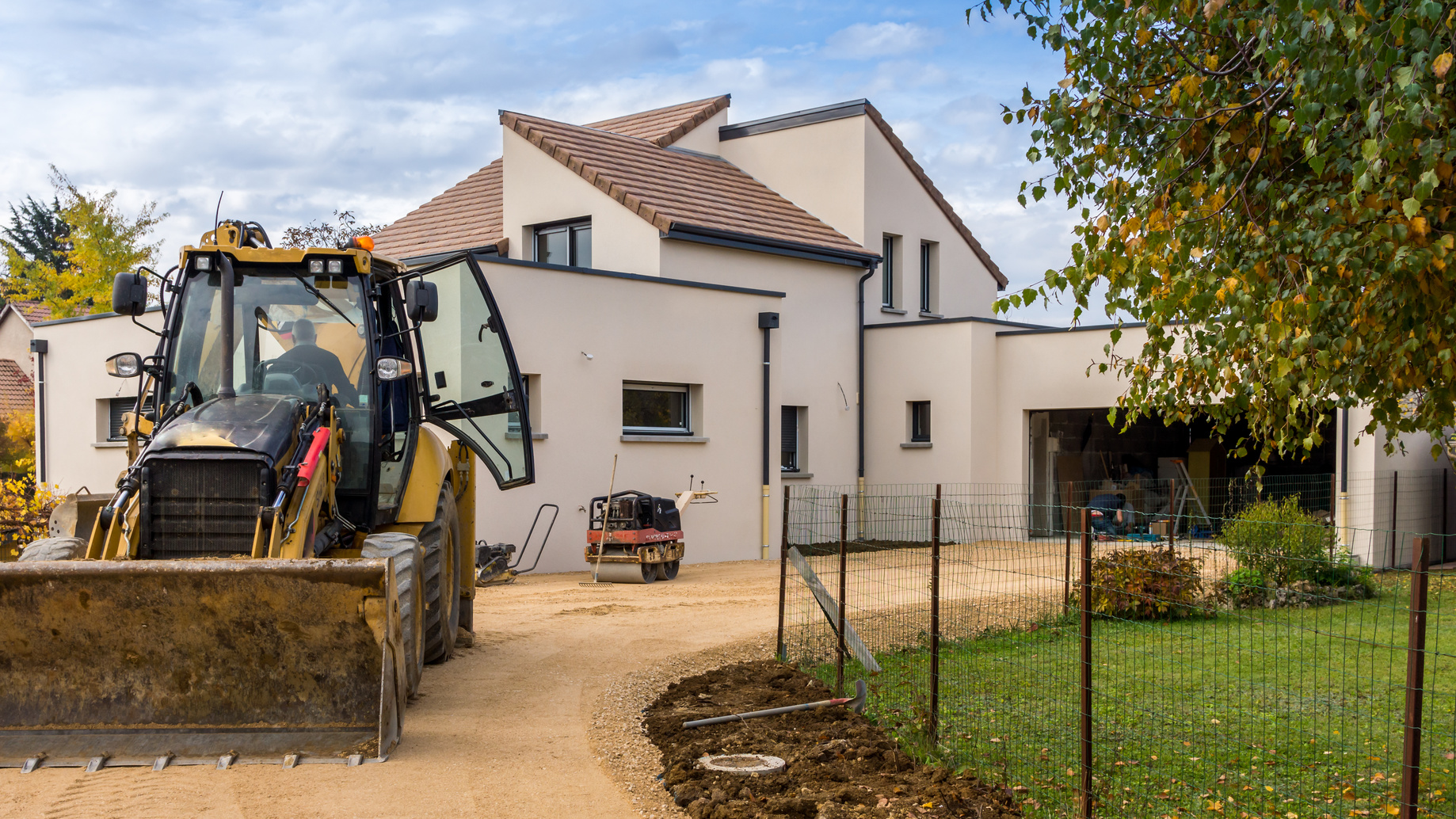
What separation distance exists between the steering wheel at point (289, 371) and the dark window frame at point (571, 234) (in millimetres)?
12606

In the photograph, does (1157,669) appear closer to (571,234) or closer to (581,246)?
(581,246)

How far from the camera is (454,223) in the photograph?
920 inches

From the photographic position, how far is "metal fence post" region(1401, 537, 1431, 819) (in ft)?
11.9

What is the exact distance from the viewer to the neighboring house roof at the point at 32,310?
3794 cm

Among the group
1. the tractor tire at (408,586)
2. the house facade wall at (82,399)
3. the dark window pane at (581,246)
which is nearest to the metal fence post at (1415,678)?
the tractor tire at (408,586)

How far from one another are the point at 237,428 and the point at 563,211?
1420cm

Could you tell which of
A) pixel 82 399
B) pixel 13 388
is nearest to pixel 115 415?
pixel 82 399

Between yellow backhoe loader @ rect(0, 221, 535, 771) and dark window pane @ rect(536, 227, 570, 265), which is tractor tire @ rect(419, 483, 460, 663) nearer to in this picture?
yellow backhoe loader @ rect(0, 221, 535, 771)

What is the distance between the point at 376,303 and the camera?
8094mm

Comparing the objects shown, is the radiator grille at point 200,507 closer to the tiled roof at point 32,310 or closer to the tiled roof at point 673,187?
the tiled roof at point 673,187

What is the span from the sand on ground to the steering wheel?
6.92ft

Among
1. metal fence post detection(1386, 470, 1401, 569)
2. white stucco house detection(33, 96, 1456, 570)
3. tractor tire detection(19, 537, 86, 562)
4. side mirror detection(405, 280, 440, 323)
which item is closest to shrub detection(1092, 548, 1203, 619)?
metal fence post detection(1386, 470, 1401, 569)

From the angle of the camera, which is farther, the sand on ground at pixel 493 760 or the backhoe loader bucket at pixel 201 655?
the backhoe loader bucket at pixel 201 655

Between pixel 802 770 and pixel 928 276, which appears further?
pixel 928 276
